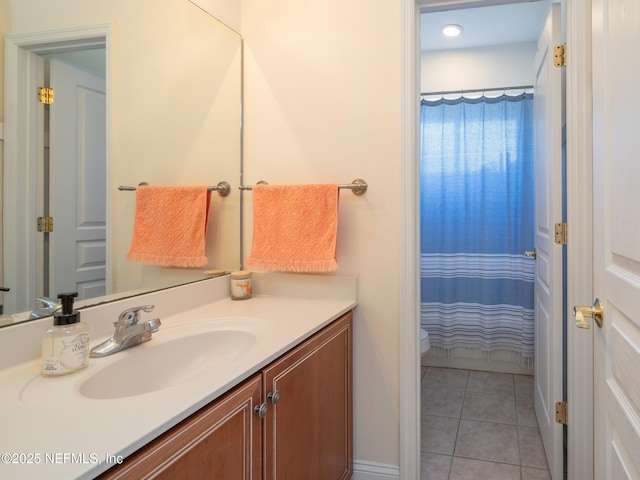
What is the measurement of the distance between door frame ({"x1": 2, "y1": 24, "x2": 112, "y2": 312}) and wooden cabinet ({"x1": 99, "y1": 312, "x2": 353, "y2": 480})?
0.56 metres

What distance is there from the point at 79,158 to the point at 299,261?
2.77 feet

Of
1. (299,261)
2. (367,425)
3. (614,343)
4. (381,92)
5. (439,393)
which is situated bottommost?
(439,393)

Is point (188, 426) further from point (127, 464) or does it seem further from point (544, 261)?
point (544, 261)

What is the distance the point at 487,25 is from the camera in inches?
108

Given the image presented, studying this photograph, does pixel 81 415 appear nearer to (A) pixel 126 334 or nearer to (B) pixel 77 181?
(A) pixel 126 334

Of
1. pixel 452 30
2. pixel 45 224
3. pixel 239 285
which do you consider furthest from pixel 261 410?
pixel 452 30

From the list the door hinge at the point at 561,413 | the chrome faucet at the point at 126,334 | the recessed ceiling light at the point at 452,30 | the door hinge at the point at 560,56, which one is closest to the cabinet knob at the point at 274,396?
the chrome faucet at the point at 126,334

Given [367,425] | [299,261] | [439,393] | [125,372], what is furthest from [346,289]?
[439,393]

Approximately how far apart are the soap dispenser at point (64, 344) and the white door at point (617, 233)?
3.49ft

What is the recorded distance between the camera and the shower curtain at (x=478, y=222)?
2.92 metres

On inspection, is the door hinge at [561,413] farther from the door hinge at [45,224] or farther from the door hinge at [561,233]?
the door hinge at [45,224]

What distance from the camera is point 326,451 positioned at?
142 cm

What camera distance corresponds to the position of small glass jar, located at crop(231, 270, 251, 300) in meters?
1.75

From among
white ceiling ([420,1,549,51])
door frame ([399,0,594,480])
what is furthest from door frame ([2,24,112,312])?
white ceiling ([420,1,549,51])
